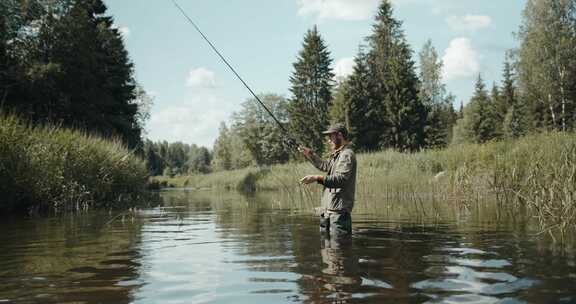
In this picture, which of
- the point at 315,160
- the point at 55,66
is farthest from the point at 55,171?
the point at 55,66

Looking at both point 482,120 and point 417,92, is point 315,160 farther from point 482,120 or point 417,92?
point 482,120

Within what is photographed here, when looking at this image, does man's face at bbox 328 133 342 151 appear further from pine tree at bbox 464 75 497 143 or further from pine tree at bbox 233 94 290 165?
pine tree at bbox 233 94 290 165

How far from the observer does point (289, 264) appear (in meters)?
6.93

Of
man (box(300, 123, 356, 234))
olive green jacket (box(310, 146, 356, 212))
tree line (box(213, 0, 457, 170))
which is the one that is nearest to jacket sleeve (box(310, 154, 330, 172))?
man (box(300, 123, 356, 234))

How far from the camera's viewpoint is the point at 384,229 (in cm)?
1070

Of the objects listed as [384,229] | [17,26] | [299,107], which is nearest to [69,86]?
[17,26]

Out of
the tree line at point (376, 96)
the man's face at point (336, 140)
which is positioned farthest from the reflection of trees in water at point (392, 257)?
the tree line at point (376, 96)

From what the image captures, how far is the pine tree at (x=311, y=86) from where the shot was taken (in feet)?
211

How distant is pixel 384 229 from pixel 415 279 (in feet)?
16.2

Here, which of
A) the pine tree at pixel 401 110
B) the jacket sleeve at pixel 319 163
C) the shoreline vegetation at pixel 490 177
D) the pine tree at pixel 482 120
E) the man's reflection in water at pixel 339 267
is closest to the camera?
the man's reflection in water at pixel 339 267

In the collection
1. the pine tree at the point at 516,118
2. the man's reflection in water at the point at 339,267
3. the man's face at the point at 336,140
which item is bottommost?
the man's reflection in water at the point at 339,267

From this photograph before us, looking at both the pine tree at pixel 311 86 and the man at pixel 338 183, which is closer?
the man at pixel 338 183

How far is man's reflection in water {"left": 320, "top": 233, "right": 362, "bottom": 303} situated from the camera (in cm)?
529

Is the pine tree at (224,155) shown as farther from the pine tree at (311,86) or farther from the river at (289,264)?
the river at (289,264)
